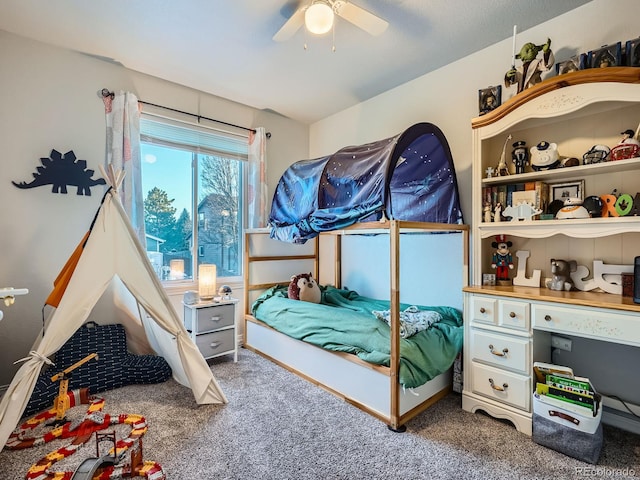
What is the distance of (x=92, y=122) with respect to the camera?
2797 mm

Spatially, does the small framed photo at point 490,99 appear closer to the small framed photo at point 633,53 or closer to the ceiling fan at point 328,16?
the small framed photo at point 633,53

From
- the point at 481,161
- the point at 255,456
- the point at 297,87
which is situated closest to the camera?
the point at 255,456

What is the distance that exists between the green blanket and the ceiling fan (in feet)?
6.29

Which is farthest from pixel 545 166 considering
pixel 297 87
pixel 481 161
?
pixel 297 87

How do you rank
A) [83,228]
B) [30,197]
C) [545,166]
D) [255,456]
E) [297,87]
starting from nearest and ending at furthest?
[255,456], [545,166], [30,197], [83,228], [297,87]

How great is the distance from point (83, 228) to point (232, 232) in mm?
1399

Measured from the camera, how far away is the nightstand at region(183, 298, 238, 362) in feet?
9.45

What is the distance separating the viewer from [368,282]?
140 inches

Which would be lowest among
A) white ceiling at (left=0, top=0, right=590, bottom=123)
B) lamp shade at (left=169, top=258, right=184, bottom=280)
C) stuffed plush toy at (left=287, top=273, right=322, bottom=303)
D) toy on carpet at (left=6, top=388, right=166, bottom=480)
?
toy on carpet at (left=6, top=388, right=166, bottom=480)

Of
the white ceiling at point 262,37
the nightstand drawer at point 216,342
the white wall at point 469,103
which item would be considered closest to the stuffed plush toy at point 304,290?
the nightstand drawer at point 216,342

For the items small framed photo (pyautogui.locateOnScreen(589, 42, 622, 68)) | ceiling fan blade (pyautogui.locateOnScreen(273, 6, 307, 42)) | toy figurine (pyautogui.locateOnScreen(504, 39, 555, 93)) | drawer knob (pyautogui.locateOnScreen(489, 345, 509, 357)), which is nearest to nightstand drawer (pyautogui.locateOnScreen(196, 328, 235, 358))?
drawer knob (pyautogui.locateOnScreen(489, 345, 509, 357))

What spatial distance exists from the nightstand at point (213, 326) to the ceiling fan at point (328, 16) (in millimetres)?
2319

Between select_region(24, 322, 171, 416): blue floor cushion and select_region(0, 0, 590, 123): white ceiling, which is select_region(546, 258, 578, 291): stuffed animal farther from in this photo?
select_region(24, 322, 171, 416): blue floor cushion

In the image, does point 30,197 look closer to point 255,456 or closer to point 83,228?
point 83,228
